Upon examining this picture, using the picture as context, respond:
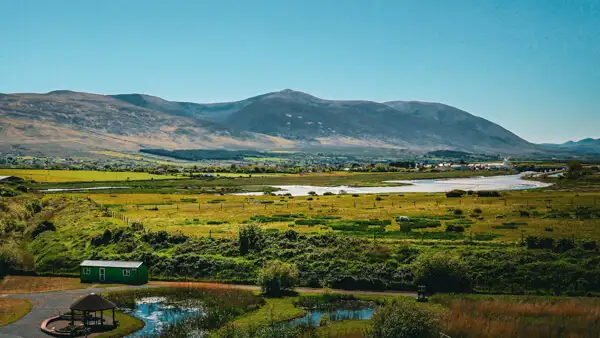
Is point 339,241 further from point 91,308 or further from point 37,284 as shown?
point 37,284

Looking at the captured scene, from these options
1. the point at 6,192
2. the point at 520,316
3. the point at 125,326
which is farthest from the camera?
the point at 6,192

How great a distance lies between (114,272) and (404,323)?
29.8m

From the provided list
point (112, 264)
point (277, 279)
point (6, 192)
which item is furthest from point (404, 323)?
point (6, 192)

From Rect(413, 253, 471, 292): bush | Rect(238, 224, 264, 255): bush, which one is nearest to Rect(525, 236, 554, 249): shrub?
Rect(413, 253, 471, 292): bush

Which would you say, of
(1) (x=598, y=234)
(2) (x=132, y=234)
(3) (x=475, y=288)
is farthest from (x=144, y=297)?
(1) (x=598, y=234)

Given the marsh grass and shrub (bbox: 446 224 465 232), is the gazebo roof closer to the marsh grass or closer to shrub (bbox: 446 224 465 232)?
the marsh grass

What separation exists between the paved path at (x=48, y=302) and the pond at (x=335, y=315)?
524 centimetres

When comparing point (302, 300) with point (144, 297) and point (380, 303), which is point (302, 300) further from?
point (144, 297)

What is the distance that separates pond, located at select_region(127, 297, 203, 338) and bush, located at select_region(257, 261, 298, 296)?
6403 millimetres

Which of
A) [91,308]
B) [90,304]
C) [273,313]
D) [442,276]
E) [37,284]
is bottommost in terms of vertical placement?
[37,284]

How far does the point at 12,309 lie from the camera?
4341cm

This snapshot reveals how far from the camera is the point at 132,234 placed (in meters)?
63.4


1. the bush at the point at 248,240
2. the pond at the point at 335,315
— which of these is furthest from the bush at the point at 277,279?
the bush at the point at 248,240

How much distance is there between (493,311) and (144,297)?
85.2ft
